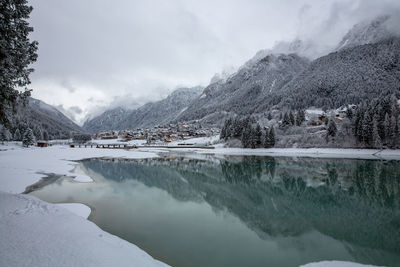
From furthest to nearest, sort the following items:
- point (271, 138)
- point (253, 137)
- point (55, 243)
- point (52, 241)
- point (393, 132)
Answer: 1. point (253, 137)
2. point (271, 138)
3. point (393, 132)
4. point (52, 241)
5. point (55, 243)

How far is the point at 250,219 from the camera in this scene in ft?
51.4

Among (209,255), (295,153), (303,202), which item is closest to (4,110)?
(209,255)

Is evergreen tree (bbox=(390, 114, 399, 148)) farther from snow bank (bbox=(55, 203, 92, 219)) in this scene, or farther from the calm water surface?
snow bank (bbox=(55, 203, 92, 219))

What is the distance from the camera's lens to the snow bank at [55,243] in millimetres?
6852

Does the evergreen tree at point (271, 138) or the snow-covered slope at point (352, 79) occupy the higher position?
the snow-covered slope at point (352, 79)

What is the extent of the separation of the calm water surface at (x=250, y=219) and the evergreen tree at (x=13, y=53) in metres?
8.97

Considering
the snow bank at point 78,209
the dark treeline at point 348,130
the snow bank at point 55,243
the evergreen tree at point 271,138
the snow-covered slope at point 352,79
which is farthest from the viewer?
the snow-covered slope at point 352,79

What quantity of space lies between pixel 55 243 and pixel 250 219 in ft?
39.2

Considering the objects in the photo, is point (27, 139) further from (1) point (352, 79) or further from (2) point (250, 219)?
(1) point (352, 79)

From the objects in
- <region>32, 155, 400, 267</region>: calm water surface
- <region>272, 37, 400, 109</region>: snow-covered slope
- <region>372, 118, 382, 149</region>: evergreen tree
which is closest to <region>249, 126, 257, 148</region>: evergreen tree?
<region>372, 118, 382, 149</region>: evergreen tree

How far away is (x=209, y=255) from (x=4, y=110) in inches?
608

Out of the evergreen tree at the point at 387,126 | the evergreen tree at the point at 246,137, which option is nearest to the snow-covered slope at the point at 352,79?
the evergreen tree at the point at 387,126

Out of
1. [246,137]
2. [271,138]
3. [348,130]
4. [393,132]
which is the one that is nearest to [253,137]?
[246,137]

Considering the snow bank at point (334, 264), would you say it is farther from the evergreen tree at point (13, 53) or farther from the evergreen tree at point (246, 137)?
the evergreen tree at point (246, 137)
